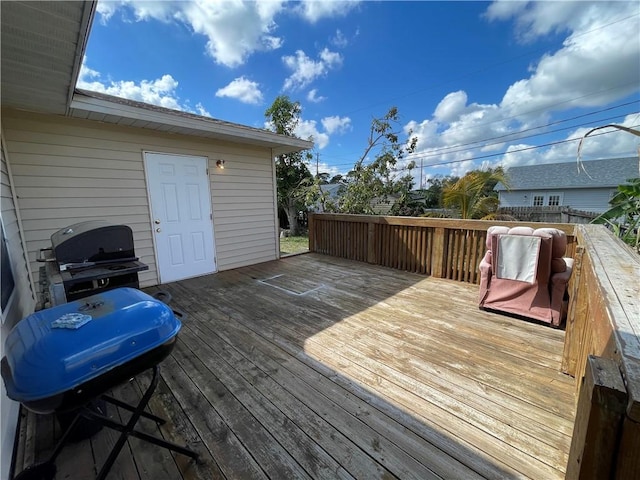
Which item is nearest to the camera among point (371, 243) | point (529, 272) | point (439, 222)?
point (529, 272)

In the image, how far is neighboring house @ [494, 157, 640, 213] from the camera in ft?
51.9

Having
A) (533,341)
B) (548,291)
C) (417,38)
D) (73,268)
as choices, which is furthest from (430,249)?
(417,38)

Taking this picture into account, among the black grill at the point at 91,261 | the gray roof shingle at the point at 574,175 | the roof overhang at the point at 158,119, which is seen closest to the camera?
the black grill at the point at 91,261

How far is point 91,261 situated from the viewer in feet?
6.77

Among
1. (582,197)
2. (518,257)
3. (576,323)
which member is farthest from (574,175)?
(576,323)

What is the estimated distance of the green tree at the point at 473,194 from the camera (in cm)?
564

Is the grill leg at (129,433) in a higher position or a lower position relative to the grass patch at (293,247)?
higher

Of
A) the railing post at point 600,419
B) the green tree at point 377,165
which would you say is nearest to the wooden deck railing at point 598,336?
the railing post at point 600,419

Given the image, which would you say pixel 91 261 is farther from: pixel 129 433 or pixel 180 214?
pixel 180 214

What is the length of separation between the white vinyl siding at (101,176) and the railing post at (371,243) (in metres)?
2.52

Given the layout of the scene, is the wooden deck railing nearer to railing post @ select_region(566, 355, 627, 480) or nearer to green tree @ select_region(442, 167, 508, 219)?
railing post @ select_region(566, 355, 627, 480)

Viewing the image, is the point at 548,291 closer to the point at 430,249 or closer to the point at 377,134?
the point at 430,249

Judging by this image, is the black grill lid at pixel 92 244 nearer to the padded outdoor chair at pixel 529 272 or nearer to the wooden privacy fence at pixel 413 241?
the padded outdoor chair at pixel 529 272

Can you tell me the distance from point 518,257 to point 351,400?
7.51ft
